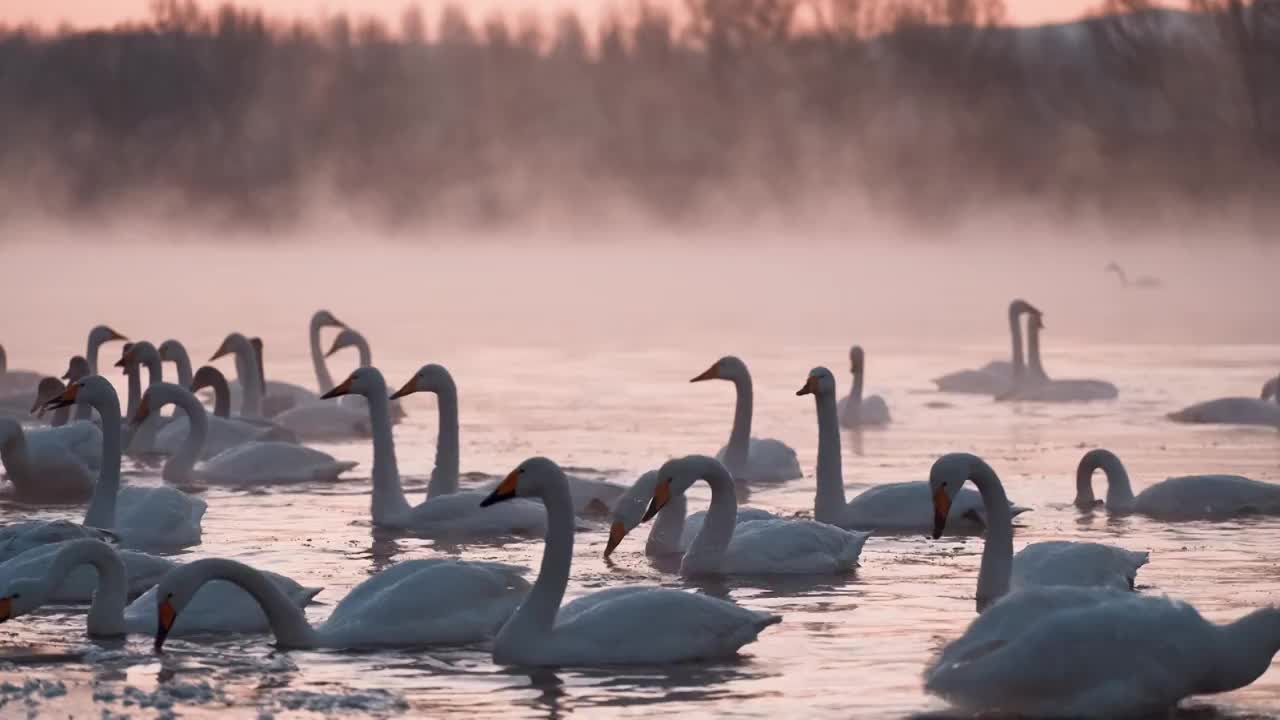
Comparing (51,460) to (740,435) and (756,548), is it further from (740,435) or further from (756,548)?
→ (756,548)

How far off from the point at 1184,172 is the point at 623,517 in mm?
69087

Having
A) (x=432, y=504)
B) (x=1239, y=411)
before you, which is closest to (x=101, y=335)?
(x=432, y=504)

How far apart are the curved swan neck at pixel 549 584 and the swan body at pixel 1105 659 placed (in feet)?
4.96

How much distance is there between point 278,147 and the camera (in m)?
85.6

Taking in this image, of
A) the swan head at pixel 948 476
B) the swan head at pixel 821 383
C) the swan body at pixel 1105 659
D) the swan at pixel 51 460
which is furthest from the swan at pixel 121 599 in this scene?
the swan at pixel 51 460

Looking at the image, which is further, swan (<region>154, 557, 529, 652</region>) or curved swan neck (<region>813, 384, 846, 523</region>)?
curved swan neck (<region>813, 384, 846, 523</region>)

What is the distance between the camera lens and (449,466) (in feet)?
43.1

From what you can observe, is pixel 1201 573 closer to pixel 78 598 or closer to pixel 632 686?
pixel 632 686

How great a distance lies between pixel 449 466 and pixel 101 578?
4.21m

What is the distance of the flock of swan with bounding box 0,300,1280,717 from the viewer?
766 cm

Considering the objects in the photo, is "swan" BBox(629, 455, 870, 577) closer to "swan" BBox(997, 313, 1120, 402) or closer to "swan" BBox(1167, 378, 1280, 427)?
"swan" BBox(1167, 378, 1280, 427)

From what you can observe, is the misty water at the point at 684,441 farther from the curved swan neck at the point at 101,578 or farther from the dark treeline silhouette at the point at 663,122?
the dark treeline silhouette at the point at 663,122

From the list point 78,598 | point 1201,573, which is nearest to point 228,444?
point 78,598

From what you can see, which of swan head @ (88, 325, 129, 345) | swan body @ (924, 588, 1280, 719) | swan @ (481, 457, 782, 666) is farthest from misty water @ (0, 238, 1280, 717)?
swan head @ (88, 325, 129, 345)
